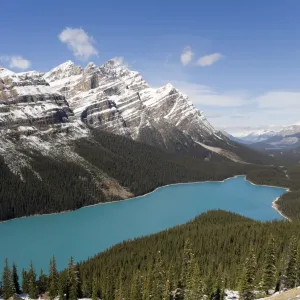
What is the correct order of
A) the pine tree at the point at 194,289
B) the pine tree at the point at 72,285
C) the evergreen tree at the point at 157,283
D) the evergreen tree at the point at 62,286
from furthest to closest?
the pine tree at the point at 72,285 < the evergreen tree at the point at 62,286 < the evergreen tree at the point at 157,283 < the pine tree at the point at 194,289

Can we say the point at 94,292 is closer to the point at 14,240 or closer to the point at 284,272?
the point at 284,272

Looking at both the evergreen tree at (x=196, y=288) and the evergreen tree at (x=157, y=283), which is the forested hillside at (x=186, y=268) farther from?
the evergreen tree at (x=196, y=288)

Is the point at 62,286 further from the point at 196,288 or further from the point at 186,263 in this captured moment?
the point at 186,263

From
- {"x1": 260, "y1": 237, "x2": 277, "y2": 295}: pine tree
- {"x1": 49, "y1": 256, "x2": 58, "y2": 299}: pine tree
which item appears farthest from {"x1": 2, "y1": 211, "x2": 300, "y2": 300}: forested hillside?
{"x1": 49, "y1": 256, "x2": 58, "y2": 299}: pine tree

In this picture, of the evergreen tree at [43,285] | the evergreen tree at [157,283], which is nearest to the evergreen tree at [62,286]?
the evergreen tree at [43,285]

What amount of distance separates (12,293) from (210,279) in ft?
153

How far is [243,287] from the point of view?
70750 millimetres

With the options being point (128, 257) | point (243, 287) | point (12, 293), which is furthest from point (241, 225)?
point (12, 293)

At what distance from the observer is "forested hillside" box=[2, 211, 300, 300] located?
78.3 m

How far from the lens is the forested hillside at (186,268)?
7831 centimetres

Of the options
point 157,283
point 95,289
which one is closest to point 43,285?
point 95,289

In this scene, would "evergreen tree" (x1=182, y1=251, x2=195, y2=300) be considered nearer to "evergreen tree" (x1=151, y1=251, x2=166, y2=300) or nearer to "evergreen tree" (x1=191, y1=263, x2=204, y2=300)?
"evergreen tree" (x1=191, y1=263, x2=204, y2=300)

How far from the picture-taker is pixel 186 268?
314ft

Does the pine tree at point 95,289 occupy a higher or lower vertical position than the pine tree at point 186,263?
lower
